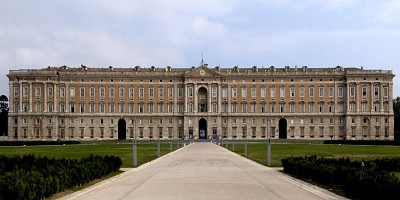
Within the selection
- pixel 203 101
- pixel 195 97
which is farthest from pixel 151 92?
pixel 203 101

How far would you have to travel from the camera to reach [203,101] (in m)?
118

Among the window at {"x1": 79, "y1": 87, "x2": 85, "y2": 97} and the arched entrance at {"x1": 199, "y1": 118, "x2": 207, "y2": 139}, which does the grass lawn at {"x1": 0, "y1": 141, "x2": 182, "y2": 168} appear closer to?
the window at {"x1": 79, "y1": 87, "x2": 85, "y2": 97}

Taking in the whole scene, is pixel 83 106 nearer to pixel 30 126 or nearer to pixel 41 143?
pixel 30 126

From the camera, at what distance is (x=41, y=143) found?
82188 millimetres

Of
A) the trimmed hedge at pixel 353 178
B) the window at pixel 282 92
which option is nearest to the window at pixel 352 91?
the window at pixel 282 92

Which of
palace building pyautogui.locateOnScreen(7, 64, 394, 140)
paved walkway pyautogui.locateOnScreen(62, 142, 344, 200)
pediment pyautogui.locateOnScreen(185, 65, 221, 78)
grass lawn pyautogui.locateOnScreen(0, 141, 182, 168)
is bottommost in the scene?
grass lawn pyautogui.locateOnScreen(0, 141, 182, 168)

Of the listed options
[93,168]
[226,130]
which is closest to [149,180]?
[93,168]

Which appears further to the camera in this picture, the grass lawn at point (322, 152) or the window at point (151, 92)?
the window at point (151, 92)

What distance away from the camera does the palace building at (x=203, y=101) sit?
11244 centimetres

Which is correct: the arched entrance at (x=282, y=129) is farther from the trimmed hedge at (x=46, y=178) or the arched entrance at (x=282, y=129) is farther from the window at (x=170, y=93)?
the trimmed hedge at (x=46, y=178)

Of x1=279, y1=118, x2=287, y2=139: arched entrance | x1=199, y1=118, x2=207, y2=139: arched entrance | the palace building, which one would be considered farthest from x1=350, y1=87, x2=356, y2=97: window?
x1=199, y1=118, x2=207, y2=139: arched entrance

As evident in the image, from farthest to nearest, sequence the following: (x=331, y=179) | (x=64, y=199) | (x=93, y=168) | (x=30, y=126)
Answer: (x=30, y=126), (x=93, y=168), (x=331, y=179), (x=64, y=199)

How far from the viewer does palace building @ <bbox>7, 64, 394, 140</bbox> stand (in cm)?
11244

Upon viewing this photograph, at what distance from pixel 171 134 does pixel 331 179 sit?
97.5 meters
